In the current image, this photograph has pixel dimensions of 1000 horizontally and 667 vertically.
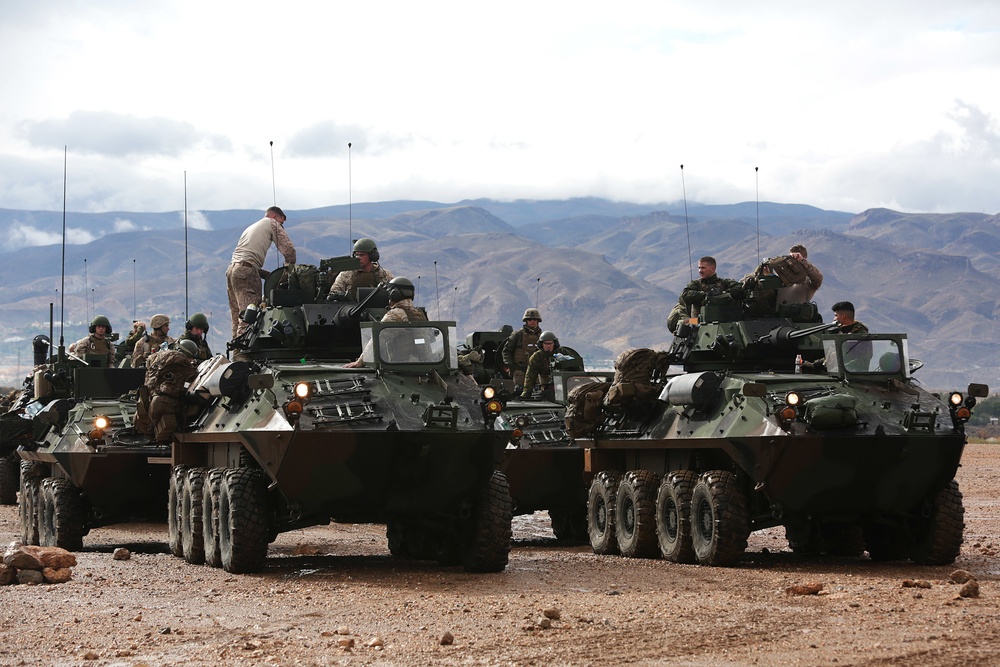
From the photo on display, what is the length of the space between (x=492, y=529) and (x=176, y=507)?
4.60 meters

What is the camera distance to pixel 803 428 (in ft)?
51.4

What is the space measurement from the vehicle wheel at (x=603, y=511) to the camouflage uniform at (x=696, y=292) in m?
1.98

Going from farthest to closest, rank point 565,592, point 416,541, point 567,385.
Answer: point 567,385 → point 416,541 → point 565,592

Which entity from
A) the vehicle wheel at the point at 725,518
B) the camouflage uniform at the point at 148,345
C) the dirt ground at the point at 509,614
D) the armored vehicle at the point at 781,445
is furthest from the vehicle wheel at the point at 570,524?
the camouflage uniform at the point at 148,345

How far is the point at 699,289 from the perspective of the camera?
20.0 m

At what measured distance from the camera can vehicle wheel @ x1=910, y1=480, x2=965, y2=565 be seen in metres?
16.2

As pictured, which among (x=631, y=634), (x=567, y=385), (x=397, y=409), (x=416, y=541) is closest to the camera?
(x=631, y=634)

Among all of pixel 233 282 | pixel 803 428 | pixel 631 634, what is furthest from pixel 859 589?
pixel 233 282

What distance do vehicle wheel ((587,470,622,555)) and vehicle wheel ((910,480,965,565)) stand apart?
4.16 m

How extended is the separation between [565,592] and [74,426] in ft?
30.2

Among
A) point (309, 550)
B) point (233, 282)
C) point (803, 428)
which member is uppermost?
point (233, 282)

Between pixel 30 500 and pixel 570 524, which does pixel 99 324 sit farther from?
pixel 570 524

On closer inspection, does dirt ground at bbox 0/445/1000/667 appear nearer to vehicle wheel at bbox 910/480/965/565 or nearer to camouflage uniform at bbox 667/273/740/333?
vehicle wheel at bbox 910/480/965/565

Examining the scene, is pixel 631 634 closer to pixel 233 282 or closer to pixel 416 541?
pixel 416 541
